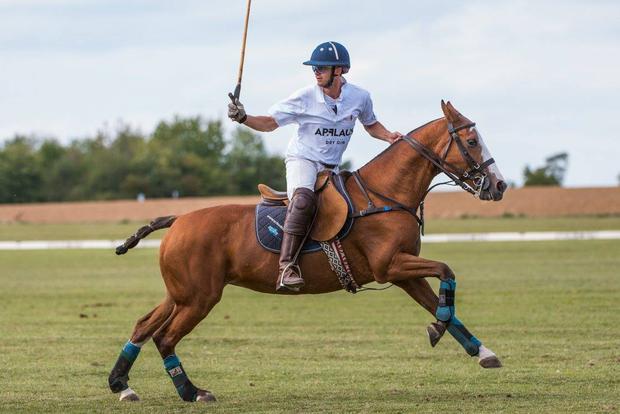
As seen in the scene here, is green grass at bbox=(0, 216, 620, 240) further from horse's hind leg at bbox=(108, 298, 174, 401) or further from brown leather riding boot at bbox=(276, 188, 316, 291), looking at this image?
brown leather riding boot at bbox=(276, 188, 316, 291)

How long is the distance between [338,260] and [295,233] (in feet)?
1.57

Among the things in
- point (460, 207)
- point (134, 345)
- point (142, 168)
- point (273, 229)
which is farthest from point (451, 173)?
point (142, 168)

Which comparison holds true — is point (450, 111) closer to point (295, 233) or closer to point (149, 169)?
point (295, 233)

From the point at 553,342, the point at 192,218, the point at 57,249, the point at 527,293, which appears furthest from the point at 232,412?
the point at 57,249

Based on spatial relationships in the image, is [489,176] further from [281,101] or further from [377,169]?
[281,101]

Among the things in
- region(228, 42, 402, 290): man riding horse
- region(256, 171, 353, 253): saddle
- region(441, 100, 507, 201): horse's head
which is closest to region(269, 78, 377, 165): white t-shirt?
region(228, 42, 402, 290): man riding horse

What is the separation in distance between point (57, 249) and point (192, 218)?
34.9 meters

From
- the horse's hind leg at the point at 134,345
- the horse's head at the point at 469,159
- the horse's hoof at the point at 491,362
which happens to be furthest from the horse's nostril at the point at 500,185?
the horse's hind leg at the point at 134,345

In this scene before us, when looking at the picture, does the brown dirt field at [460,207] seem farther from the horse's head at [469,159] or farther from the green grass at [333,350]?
the horse's head at [469,159]

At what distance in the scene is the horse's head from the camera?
11.2 metres

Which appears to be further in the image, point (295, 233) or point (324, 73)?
point (324, 73)

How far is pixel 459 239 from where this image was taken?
1784 inches

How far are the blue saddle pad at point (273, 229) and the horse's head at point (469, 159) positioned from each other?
1119 mm

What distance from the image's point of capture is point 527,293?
23844 mm
